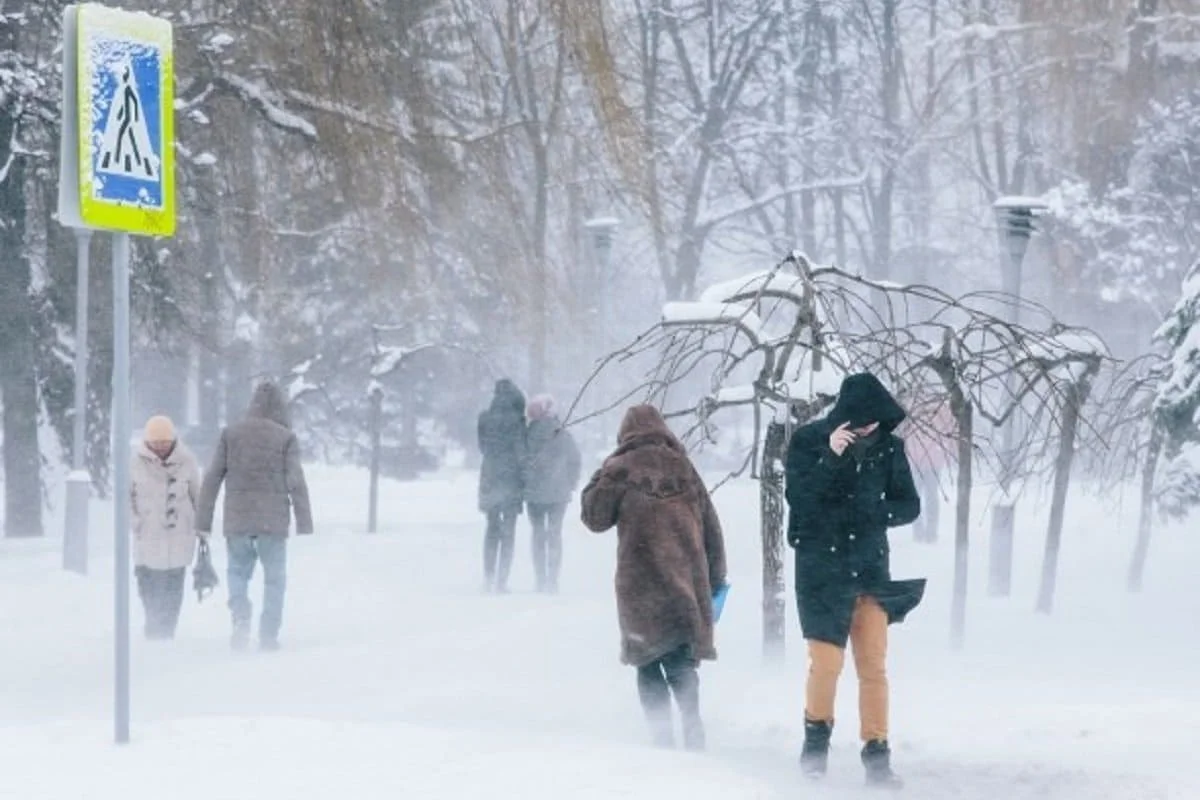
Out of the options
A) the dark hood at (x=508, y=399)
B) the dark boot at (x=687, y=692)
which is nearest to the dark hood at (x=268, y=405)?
the dark hood at (x=508, y=399)

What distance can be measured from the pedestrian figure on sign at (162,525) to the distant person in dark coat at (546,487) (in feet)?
15.2

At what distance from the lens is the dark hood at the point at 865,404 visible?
833 centimetres

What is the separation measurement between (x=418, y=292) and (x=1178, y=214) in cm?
2135

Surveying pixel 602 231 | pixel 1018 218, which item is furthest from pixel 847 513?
pixel 602 231

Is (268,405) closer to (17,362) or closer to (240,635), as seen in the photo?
(240,635)

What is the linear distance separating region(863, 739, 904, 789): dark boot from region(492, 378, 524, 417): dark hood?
10.6 meters

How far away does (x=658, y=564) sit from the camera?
9391 mm

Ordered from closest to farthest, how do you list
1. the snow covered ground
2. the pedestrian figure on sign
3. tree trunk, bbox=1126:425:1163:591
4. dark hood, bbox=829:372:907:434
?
the snow covered ground < dark hood, bbox=829:372:907:434 < the pedestrian figure on sign < tree trunk, bbox=1126:425:1163:591

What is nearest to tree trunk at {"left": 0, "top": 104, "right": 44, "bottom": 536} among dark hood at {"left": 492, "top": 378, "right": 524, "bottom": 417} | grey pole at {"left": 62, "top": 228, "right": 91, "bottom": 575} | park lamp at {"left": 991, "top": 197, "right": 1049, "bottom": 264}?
grey pole at {"left": 62, "top": 228, "right": 91, "bottom": 575}

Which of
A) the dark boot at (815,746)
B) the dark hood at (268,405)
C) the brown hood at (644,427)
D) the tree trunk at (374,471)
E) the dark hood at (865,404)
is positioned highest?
the dark hood at (865,404)

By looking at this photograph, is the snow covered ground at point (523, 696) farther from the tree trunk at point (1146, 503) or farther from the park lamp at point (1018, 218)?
the park lamp at point (1018, 218)

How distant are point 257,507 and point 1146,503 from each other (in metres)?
7.79

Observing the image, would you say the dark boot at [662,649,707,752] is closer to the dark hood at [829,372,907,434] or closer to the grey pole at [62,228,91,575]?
the dark hood at [829,372,907,434]

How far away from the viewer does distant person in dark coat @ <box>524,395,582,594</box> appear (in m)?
18.6
